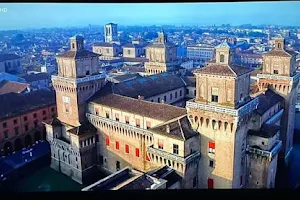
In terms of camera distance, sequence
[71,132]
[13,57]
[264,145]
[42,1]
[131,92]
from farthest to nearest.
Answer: [13,57] < [131,92] < [71,132] < [264,145] < [42,1]

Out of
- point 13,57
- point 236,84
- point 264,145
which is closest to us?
point 236,84

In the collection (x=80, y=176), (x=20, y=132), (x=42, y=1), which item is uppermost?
(x=42, y=1)

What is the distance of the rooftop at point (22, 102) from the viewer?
25.3 m

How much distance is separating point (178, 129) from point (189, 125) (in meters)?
0.82

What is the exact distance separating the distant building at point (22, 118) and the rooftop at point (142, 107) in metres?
6.79

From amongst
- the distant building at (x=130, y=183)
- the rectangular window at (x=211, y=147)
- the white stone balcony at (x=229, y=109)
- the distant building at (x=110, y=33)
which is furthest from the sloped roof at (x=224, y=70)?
the distant building at (x=110, y=33)

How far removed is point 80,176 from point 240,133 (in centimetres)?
1064

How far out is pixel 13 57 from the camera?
5319 centimetres

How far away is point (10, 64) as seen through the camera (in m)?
52.3

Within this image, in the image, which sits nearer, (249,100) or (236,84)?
(236,84)

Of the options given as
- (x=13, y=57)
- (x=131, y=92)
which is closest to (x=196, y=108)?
(x=131, y=92)

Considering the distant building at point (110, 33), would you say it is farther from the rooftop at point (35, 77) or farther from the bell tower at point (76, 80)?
the bell tower at point (76, 80)

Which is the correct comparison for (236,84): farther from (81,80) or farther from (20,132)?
(20,132)

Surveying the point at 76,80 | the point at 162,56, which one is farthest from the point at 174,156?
the point at 162,56
